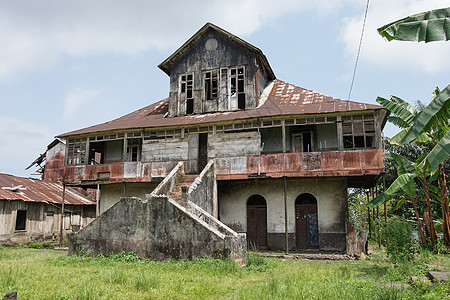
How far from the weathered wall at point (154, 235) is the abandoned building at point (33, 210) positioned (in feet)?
23.7

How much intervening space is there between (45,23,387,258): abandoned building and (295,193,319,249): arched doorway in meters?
0.05

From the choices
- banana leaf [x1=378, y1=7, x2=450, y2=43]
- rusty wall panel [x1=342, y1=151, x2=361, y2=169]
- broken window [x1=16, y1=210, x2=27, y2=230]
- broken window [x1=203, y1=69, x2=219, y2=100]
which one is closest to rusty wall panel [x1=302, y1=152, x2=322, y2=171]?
rusty wall panel [x1=342, y1=151, x2=361, y2=169]

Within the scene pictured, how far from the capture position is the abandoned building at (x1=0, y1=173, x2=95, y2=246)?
20.8 metres

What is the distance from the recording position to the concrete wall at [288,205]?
55.7ft

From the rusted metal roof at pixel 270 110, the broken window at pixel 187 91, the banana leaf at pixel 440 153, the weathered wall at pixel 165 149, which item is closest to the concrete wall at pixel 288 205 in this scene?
the weathered wall at pixel 165 149

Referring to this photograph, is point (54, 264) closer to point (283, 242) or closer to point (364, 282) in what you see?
point (364, 282)

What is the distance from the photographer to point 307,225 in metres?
17.7

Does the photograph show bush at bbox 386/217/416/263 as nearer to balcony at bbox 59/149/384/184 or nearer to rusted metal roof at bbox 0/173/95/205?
balcony at bbox 59/149/384/184

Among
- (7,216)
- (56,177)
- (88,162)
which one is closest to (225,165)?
(88,162)

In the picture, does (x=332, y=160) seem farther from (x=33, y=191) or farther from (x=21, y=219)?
(x=33, y=191)

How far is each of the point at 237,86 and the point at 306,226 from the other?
7.69 metres

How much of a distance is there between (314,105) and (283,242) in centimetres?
647

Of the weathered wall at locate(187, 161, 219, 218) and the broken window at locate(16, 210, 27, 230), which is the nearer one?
the weathered wall at locate(187, 161, 219, 218)

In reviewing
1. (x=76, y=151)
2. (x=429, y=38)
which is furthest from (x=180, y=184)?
(x=429, y=38)
